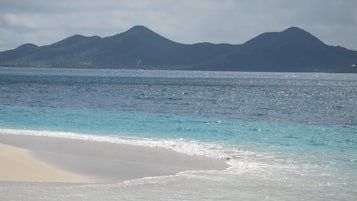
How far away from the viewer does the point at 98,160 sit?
19.3 m

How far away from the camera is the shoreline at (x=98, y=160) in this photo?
643 inches

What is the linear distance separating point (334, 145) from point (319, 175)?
30.6 ft

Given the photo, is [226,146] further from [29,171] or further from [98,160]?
[29,171]

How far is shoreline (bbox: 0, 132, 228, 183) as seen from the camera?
643 inches

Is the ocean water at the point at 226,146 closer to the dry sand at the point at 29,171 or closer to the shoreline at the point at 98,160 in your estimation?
the shoreline at the point at 98,160

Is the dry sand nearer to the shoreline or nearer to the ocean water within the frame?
the shoreline

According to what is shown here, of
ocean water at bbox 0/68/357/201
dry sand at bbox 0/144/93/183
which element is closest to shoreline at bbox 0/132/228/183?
dry sand at bbox 0/144/93/183

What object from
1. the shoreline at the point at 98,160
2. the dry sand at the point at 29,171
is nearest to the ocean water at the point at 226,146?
the shoreline at the point at 98,160

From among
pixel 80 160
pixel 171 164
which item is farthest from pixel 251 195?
pixel 80 160

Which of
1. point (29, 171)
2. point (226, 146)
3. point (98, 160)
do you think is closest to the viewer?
point (29, 171)

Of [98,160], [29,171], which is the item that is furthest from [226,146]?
[29,171]

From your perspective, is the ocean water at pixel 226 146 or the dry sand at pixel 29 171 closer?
the ocean water at pixel 226 146

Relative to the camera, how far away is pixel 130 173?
1688cm

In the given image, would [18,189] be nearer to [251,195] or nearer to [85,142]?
[251,195]
